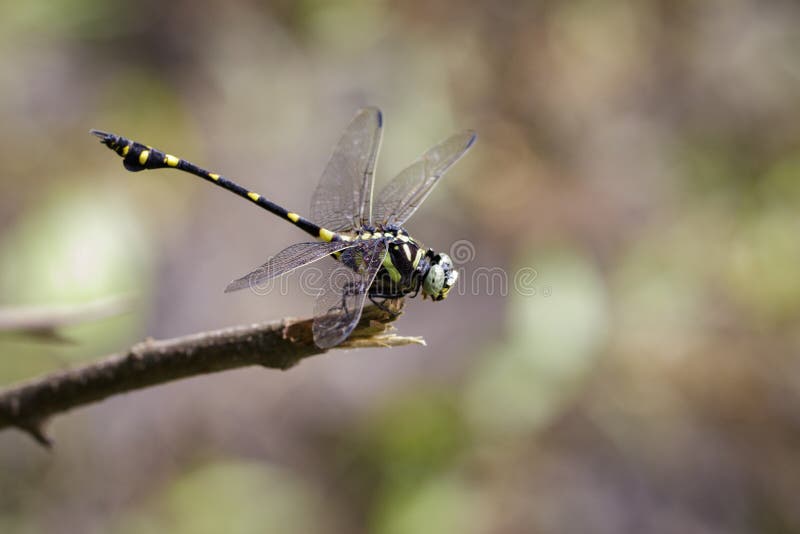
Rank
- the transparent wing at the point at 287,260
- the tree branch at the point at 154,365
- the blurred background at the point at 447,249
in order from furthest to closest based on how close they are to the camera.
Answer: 1. the blurred background at the point at 447,249
2. the transparent wing at the point at 287,260
3. the tree branch at the point at 154,365

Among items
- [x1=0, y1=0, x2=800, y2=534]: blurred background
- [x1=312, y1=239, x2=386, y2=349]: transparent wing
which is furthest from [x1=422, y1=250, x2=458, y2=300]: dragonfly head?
[x1=0, y1=0, x2=800, y2=534]: blurred background

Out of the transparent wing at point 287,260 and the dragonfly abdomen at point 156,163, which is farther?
the dragonfly abdomen at point 156,163

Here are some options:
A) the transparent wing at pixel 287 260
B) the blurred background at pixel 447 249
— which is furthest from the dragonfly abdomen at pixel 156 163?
the blurred background at pixel 447 249

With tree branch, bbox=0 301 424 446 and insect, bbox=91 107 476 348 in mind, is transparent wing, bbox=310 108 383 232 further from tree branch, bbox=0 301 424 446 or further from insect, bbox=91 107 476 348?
tree branch, bbox=0 301 424 446

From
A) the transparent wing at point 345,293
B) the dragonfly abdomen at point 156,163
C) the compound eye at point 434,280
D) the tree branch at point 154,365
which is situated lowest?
the tree branch at point 154,365

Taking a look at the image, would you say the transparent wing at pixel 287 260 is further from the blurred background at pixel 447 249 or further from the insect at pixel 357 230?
the blurred background at pixel 447 249

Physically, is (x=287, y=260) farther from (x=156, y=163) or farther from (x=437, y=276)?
(x=156, y=163)

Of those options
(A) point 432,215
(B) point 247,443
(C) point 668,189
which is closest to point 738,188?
(C) point 668,189
